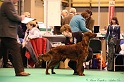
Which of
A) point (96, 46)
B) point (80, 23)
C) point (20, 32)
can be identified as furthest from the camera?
point (20, 32)

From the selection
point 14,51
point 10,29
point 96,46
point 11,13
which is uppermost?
point 11,13

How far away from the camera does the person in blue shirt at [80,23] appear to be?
25.6 ft

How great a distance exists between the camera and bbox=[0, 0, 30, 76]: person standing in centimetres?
661

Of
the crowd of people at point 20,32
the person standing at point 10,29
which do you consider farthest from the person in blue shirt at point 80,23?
the person standing at point 10,29

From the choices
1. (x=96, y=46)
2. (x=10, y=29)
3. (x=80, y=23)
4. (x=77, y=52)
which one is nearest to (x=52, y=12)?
(x=96, y=46)

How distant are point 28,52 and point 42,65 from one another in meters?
0.72

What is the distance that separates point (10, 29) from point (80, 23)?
1.79 metres

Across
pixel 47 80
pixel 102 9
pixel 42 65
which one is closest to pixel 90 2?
pixel 102 9

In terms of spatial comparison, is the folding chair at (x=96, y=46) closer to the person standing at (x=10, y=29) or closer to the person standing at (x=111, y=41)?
the person standing at (x=111, y=41)

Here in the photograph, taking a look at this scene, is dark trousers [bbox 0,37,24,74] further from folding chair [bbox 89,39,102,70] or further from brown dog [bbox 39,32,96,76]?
folding chair [bbox 89,39,102,70]

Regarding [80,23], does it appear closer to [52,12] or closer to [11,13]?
[11,13]

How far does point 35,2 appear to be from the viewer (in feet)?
58.2

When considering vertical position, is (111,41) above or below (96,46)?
above

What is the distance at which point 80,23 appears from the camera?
25.8 ft
